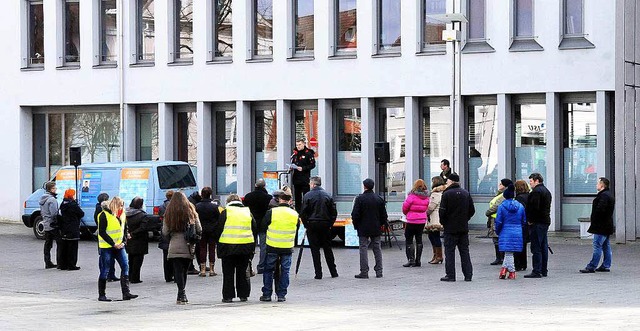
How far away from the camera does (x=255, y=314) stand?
61.2 ft

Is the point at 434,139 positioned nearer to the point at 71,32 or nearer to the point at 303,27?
the point at 303,27

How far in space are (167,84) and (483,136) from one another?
9635 millimetres

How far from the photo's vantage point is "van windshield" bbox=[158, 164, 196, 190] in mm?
33906

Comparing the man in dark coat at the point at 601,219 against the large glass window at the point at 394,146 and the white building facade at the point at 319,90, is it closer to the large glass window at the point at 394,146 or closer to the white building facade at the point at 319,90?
the white building facade at the point at 319,90

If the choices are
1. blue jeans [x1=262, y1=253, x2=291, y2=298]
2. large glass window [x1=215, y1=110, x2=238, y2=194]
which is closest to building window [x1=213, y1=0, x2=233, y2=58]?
large glass window [x1=215, y1=110, x2=238, y2=194]

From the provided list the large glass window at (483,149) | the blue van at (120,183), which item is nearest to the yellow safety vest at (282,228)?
the blue van at (120,183)

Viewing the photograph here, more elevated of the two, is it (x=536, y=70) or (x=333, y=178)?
(x=536, y=70)

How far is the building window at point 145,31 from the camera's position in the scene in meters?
40.3

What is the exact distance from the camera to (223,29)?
39.4 metres

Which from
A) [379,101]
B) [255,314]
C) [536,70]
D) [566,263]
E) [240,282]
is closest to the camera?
[255,314]

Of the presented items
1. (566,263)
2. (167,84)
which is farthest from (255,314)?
(167,84)

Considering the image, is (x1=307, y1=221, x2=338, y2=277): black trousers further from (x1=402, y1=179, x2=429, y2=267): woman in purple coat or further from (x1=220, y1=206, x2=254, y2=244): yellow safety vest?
(x1=220, y1=206, x2=254, y2=244): yellow safety vest

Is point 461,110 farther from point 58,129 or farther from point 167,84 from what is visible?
point 58,129

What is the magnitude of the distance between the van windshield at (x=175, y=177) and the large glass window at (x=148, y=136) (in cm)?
555
